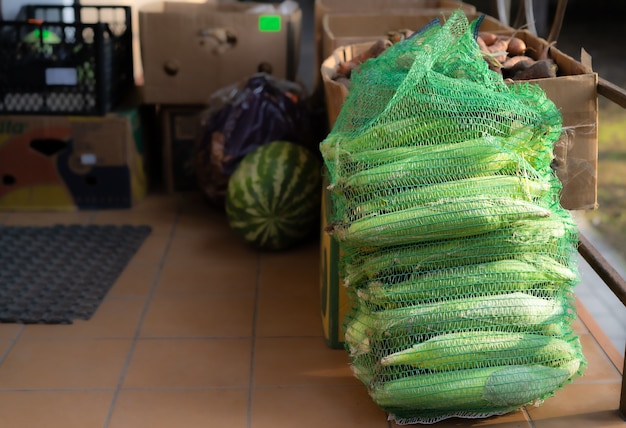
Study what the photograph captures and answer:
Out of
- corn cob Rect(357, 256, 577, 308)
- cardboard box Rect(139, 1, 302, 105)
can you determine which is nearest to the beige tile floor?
corn cob Rect(357, 256, 577, 308)

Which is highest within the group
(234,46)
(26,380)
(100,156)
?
(234,46)

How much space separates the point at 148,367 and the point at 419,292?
97 cm

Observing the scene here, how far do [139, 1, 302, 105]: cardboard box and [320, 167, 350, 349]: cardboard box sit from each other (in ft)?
5.32

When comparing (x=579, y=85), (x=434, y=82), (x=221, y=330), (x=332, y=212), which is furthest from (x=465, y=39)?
(x=221, y=330)

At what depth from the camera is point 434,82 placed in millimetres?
2254

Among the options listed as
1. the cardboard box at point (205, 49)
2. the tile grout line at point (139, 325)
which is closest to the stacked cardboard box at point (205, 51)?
the cardboard box at point (205, 49)

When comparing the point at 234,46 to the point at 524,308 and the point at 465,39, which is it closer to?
the point at 465,39

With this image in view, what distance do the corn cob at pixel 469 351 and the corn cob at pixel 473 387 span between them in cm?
2

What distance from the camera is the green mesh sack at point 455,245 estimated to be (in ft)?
7.03

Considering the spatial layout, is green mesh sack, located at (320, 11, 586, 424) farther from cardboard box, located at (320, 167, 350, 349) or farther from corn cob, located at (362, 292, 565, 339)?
cardboard box, located at (320, 167, 350, 349)

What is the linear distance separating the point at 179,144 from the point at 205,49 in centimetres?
53

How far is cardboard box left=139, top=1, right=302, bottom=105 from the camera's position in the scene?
13.4ft

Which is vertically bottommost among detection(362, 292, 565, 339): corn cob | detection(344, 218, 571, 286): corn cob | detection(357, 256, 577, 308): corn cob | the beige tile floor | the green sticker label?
the beige tile floor

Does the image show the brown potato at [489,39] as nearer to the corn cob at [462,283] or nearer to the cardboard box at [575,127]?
the cardboard box at [575,127]
